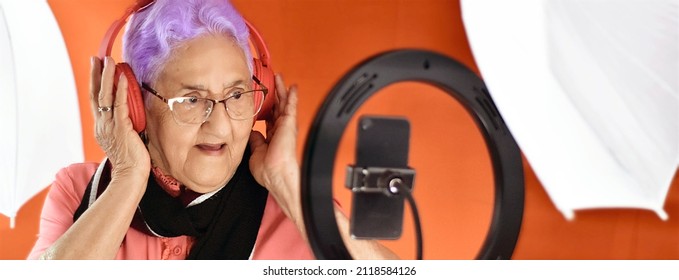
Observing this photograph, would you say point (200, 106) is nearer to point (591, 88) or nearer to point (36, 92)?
point (36, 92)

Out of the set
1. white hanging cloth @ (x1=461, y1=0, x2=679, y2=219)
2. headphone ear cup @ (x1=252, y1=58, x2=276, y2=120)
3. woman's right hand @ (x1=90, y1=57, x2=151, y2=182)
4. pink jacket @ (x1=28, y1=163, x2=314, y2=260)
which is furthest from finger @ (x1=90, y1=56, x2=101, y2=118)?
white hanging cloth @ (x1=461, y1=0, x2=679, y2=219)

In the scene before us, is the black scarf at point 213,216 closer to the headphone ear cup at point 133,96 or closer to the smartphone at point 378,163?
the headphone ear cup at point 133,96

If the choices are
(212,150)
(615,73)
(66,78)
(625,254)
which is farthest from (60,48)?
(625,254)

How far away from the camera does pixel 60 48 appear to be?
1507 mm

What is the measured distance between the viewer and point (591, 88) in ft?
5.50

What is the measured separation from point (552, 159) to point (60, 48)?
981 millimetres

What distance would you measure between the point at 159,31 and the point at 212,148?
230 mm

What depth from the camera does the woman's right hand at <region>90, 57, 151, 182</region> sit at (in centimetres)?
143

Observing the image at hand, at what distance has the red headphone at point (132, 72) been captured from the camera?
142 centimetres

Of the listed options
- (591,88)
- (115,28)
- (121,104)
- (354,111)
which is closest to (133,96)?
(121,104)

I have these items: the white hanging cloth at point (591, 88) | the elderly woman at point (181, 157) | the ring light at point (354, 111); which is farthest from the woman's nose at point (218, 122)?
the white hanging cloth at point (591, 88)

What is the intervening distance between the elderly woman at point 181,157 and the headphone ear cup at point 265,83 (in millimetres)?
14

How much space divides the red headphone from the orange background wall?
30 millimetres
